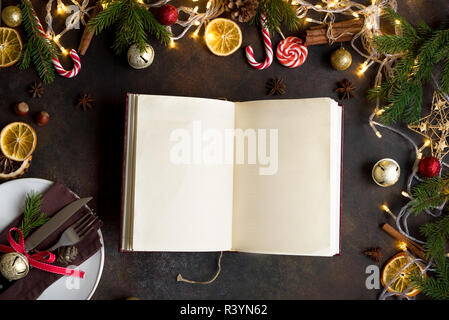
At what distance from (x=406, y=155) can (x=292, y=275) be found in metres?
0.52

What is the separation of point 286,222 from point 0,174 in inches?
32.6

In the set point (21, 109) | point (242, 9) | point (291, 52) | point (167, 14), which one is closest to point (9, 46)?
point (21, 109)

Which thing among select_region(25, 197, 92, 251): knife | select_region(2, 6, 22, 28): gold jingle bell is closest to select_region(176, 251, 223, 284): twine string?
select_region(25, 197, 92, 251): knife

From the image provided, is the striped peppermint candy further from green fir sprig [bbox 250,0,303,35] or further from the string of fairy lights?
green fir sprig [bbox 250,0,303,35]

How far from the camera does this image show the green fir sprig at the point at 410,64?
1233 mm

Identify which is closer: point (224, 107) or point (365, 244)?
point (224, 107)

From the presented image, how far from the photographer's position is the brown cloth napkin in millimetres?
1169

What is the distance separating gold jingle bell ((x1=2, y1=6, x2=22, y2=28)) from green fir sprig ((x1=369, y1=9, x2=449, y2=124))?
3.41 feet

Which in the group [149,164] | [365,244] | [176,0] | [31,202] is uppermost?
[176,0]

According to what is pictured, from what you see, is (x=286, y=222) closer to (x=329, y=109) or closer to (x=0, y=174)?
(x=329, y=109)

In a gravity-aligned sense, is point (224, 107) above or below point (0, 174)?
above
